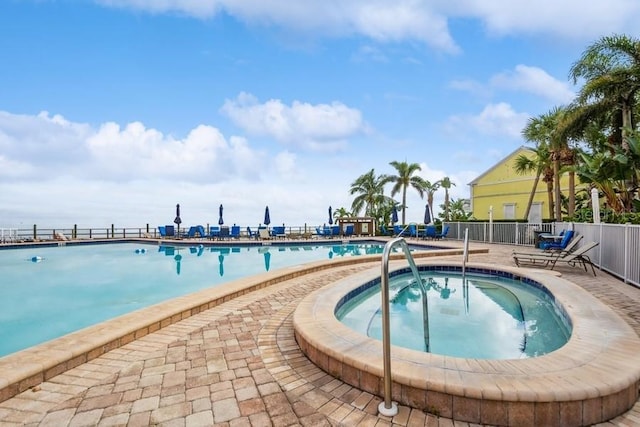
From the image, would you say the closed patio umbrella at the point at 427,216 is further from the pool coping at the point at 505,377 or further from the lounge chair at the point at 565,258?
the pool coping at the point at 505,377

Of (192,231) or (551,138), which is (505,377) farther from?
(192,231)

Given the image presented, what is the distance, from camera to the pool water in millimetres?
3961

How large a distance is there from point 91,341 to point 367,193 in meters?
27.3

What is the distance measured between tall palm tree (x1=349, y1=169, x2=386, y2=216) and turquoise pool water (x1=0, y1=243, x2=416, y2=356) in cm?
1642

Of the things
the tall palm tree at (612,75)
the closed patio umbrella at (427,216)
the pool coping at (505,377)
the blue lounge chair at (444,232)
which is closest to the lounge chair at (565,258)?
the pool coping at (505,377)

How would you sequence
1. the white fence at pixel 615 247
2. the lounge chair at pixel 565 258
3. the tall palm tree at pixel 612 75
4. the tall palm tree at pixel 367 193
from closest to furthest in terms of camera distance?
1. the white fence at pixel 615 247
2. the lounge chair at pixel 565 258
3. the tall palm tree at pixel 612 75
4. the tall palm tree at pixel 367 193

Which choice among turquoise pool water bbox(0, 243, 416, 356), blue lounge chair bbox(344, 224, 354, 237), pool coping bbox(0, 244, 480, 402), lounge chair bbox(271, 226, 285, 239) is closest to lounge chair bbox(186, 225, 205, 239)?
lounge chair bbox(271, 226, 285, 239)

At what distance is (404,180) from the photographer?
26797 mm

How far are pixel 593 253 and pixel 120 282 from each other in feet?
39.4

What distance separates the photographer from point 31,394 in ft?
8.30

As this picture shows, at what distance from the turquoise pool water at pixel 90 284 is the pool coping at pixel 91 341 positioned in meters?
1.88

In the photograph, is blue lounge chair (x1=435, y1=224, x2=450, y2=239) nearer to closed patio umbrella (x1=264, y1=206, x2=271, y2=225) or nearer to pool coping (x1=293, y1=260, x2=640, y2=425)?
closed patio umbrella (x1=264, y1=206, x2=271, y2=225)

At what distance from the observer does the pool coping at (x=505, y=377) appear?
6.89 feet

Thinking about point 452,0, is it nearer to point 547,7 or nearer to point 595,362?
point 547,7
